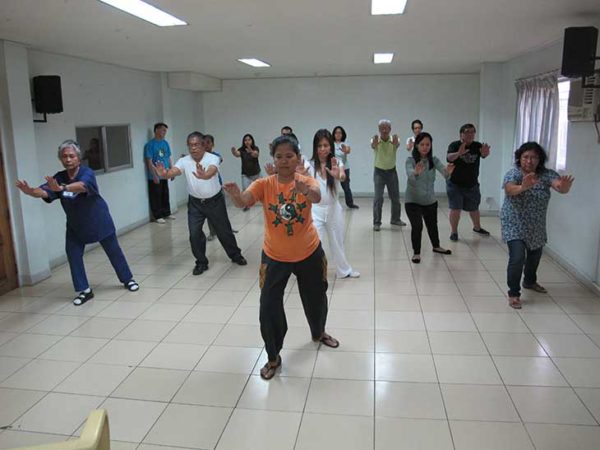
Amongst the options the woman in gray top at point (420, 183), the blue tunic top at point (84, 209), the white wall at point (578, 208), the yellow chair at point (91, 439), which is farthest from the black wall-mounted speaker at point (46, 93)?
the white wall at point (578, 208)

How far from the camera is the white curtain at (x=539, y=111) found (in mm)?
5914

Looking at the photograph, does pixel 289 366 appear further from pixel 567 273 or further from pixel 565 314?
pixel 567 273

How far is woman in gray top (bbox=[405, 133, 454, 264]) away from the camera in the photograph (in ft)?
18.0

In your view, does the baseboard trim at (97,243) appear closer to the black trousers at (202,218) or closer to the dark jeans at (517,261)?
the black trousers at (202,218)

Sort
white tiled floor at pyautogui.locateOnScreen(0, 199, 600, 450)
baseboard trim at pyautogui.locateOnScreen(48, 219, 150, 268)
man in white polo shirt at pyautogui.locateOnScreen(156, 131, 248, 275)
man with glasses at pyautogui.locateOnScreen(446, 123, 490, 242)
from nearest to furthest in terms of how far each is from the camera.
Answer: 1. white tiled floor at pyautogui.locateOnScreen(0, 199, 600, 450)
2. man in white polo shirt at pyautogui.locateOnScreen(156, 131, 248, 275)
3. baseboard trim at pyautogui.locateOnScreen(48, 219, 150, 268)
4. man with glasses at pyautogui.locateOnScreen(446, 123, 490, 242)

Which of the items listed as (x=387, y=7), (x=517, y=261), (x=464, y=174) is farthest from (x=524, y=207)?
(x=464, y=174)

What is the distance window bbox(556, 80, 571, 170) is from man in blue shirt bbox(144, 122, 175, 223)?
18.0 ft

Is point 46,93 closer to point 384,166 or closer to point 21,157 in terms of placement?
point 21,157

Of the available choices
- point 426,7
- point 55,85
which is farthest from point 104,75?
point 426,7

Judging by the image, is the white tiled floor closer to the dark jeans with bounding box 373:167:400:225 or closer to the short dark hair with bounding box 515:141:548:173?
the short dark hair with bounding box 515:141:548:173

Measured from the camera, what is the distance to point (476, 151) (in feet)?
21.3

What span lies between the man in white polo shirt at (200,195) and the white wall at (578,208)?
3541mm

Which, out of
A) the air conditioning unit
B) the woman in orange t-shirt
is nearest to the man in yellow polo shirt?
the air conditioning unit

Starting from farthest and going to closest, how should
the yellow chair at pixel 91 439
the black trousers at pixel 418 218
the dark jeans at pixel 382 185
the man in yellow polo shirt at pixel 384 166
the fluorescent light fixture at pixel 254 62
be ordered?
the dark jeans at pixel 382 185 < the man in yellow polo shirt at pixel 384 166 < the fluorescent light fixture at pixel 254 62 < the black trousers at pixel 418 218 < the yellow chair at pixel 91 439
